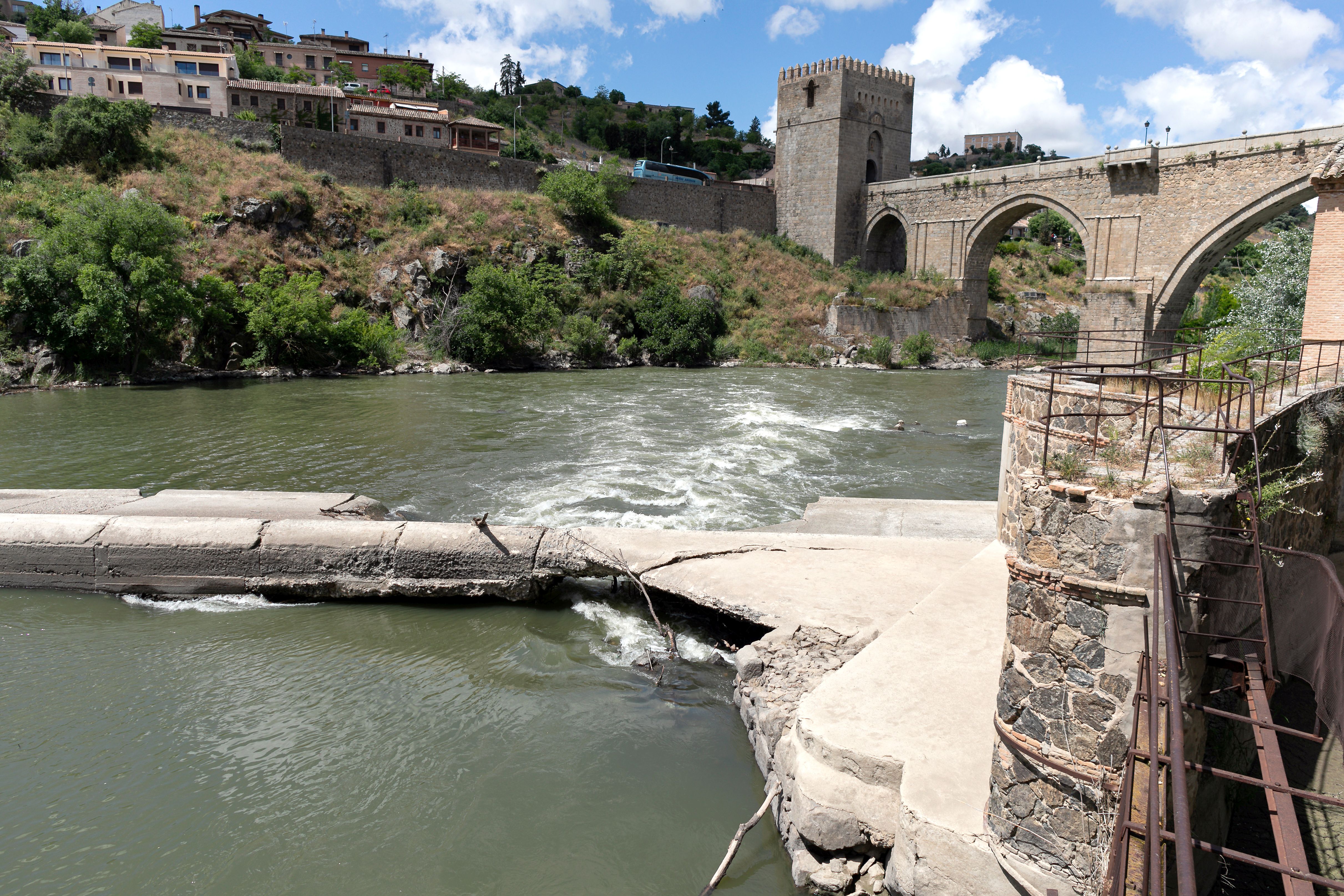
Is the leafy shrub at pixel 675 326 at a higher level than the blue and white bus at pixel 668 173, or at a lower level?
lower

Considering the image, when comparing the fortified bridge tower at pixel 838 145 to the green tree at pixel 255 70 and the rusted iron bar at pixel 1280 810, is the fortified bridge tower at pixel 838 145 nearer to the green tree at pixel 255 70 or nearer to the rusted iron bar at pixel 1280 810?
the green tree at pixel 255 70

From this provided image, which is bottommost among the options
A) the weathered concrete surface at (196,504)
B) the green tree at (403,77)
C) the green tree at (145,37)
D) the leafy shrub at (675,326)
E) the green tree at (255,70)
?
the weathered concrete surface at (196,504)

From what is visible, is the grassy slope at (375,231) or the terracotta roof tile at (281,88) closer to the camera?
the grassy slope at (375,231)

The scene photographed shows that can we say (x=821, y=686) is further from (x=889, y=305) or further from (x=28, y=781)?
(x=889, y=305)

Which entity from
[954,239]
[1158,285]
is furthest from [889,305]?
[1158,285]

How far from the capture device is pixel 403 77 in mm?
64562

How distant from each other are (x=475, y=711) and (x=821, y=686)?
2.46m

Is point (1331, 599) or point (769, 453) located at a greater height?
point (1331, 599)

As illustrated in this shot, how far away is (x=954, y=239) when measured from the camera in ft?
121

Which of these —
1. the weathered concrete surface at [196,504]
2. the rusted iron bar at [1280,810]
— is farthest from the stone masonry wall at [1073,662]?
the weathered concrete surface at [196,504]

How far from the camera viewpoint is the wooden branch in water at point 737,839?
13.4ft

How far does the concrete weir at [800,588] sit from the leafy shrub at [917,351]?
24354mm

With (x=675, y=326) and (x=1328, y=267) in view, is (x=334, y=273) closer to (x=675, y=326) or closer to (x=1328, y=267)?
(x=675, y=326)

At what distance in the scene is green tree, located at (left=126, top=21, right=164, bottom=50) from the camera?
4984cm
